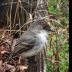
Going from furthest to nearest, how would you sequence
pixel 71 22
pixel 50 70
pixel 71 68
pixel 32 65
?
1. pixel 50 70
2. pixel 71 22
3. pixel 71 68
4. pixel 32 65

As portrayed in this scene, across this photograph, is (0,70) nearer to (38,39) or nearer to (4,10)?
(38,39)

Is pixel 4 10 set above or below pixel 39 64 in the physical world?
above

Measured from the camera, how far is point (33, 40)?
206cm

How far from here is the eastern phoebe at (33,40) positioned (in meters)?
2.01

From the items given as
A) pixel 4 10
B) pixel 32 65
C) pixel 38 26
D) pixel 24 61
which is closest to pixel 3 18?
pixel 4 10

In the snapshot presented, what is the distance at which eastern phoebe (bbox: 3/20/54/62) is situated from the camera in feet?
6.61

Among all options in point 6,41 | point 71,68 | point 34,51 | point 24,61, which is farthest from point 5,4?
point 71,68

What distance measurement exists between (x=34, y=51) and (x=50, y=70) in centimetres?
138

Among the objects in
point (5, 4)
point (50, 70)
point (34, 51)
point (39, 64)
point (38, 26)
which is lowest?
point (50, 70)

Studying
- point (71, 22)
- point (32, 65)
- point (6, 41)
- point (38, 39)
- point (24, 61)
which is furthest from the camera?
point (6, 41)

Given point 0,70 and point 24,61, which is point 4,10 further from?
point 0,70

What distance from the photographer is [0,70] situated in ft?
6.25

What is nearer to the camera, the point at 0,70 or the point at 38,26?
the point at 0,70

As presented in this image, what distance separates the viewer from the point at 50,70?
3.19 meters
